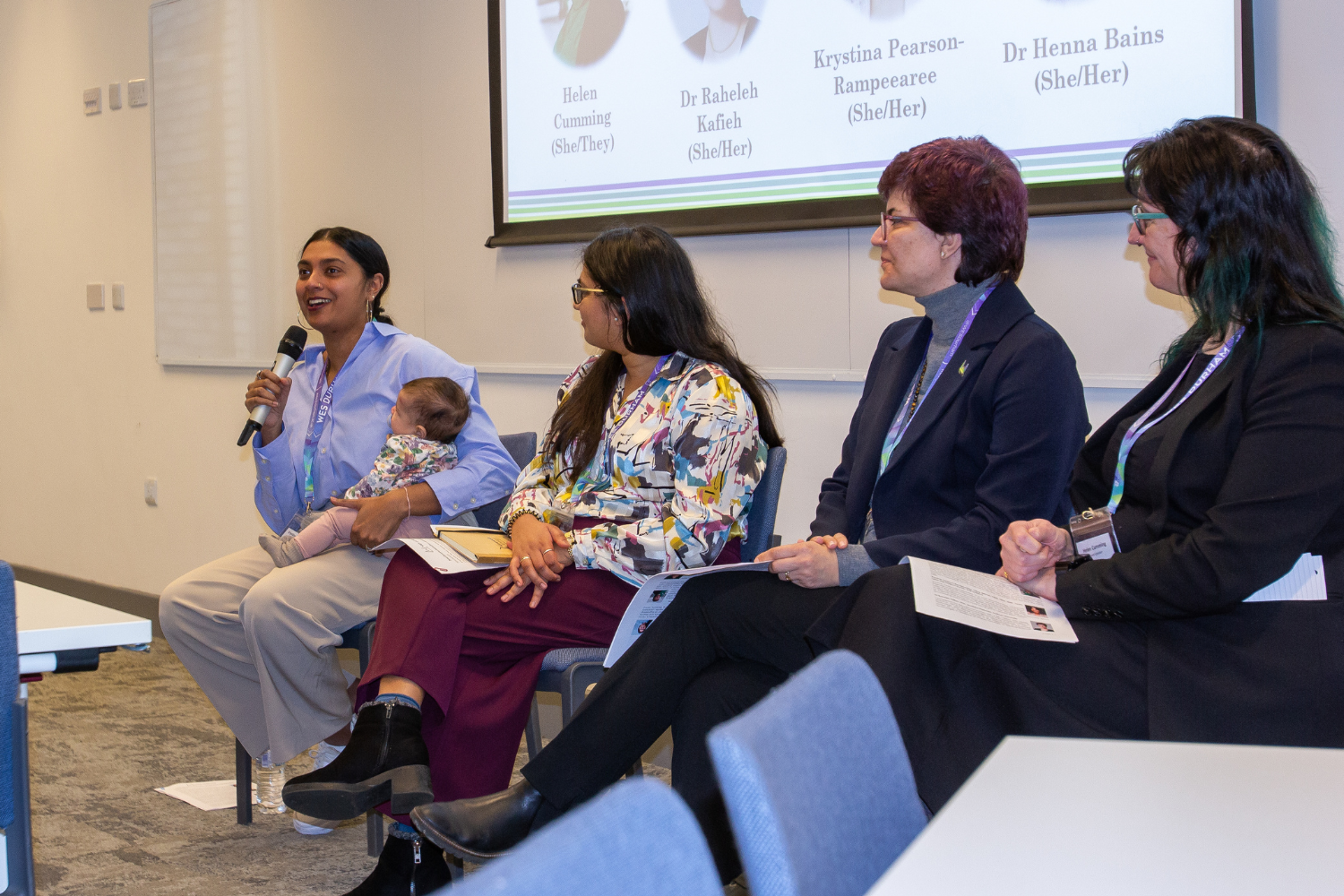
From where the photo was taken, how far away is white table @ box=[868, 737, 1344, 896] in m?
0.73

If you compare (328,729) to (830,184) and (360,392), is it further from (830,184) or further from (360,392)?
(830,184)

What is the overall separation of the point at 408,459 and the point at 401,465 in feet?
0.07

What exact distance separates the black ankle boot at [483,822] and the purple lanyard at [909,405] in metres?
0.89

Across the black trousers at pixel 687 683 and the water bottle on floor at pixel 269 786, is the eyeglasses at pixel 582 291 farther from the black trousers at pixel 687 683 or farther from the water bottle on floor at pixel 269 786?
the water bottle on floor at pixel 269 786

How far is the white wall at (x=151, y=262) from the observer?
271 centimetres

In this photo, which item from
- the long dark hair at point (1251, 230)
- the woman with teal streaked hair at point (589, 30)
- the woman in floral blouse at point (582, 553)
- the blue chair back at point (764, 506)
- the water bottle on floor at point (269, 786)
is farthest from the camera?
the woman with teal streaked hair at point (589, 30)

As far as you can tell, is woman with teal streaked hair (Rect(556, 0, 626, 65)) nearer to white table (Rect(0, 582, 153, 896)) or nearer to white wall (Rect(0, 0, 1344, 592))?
white wall (Rect(0, 0, 1344, 592))

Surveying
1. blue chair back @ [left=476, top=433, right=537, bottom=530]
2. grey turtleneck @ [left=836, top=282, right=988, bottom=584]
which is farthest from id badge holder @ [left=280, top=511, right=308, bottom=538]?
grey turtleneck @ [left=836, top=282, right=988, bottom=584]

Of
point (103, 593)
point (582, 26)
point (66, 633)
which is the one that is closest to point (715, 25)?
point (582, 26)

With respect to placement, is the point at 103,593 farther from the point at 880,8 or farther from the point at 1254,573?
the point at 1254,573

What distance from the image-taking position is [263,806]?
2854 millimetres

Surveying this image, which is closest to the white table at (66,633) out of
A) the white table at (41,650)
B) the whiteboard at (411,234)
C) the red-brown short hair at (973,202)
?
the white table at (41,650)

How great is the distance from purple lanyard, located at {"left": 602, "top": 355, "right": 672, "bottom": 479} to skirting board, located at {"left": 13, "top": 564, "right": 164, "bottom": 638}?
3.09m

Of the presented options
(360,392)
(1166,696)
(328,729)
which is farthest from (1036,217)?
(328,729)
